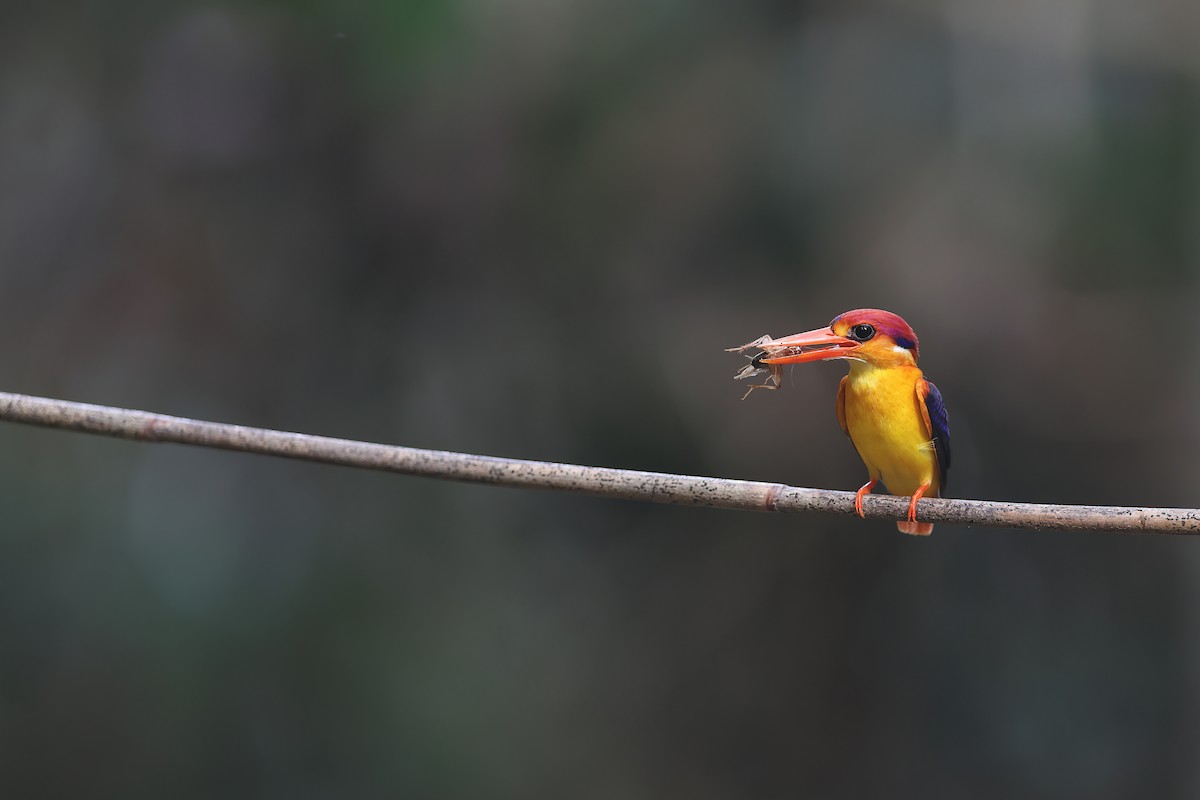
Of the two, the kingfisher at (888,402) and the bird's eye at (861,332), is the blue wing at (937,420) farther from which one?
the bird's eye at (861,332)

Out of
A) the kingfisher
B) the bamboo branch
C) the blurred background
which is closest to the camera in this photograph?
the bamboo branch

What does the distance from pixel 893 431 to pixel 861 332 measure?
0.75 feet

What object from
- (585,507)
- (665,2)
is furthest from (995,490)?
(665,2)

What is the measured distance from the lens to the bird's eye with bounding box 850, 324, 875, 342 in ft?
5.62

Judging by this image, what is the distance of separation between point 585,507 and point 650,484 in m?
3.61

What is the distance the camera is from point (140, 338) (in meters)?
4.73

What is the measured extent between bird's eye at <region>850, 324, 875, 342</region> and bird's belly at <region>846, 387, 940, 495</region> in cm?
15

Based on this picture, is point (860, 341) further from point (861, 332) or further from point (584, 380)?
point (584, 380)

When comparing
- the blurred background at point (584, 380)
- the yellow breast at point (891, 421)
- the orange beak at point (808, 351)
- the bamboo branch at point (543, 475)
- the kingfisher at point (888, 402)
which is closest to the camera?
the bamboo branch at point (543, 475)

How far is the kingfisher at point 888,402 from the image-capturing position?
67.3 inches

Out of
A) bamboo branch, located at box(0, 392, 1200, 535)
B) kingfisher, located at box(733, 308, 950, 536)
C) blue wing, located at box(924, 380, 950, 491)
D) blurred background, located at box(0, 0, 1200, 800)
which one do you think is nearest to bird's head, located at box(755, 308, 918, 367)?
kingfisher, located at box(733, 308, 950, 536)

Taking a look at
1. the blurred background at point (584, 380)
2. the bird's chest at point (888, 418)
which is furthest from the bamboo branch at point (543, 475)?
the blurred background at point (584, 380)

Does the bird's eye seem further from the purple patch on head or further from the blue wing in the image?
the blue wing

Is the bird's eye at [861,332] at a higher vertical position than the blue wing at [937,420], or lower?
higher
